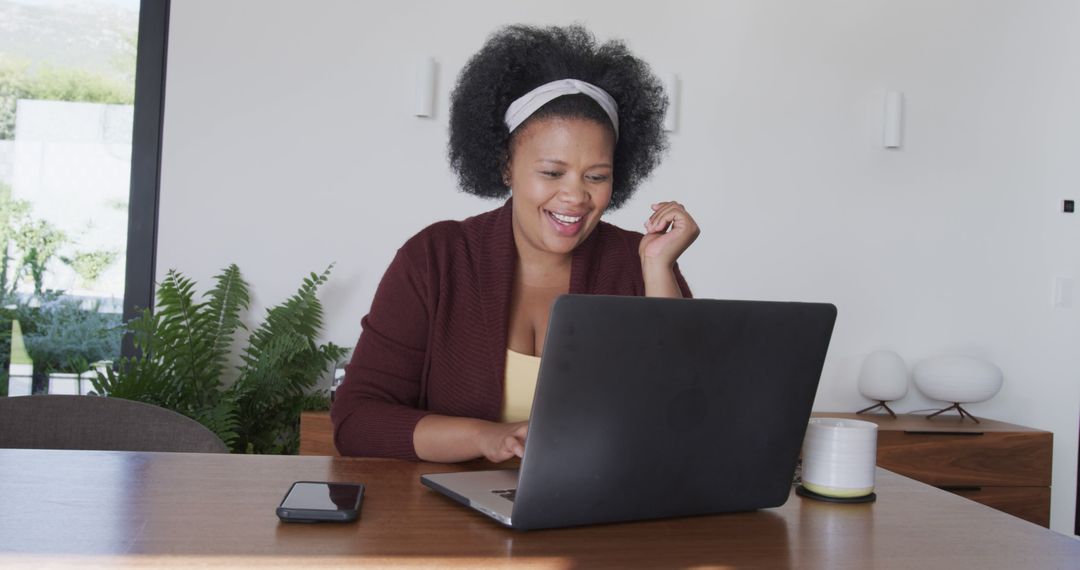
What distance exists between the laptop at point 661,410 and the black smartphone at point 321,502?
120mm

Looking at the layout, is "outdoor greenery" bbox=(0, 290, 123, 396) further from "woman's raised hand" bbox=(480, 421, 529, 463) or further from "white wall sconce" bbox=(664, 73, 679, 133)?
"woman's raised hand" bbox=(480, 421, 529, 463)

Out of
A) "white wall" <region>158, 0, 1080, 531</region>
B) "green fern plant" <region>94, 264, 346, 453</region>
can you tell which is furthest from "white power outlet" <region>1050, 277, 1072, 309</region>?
"green fern plant" <region>94, 264, 346, 453</region>

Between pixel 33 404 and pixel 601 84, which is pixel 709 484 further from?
pixel 33 404

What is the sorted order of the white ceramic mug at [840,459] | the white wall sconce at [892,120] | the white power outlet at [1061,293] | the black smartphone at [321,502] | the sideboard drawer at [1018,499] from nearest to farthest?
the black smartphone at [321,502], the white ceramic mug at [840,459], the sideboard drawer at [1018,499], the white wall sconce at [892,120], the white power outlet at [1061,293]

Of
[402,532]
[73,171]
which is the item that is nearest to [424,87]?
[73,171]

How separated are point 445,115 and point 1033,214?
246 centimetres

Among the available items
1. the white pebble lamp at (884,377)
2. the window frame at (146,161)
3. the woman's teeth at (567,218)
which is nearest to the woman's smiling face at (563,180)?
the woman's teeth at (567,218)

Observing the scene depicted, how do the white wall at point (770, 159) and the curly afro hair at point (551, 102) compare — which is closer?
the curly afro hair at point (551, 102)

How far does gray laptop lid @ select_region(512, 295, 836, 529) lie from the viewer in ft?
3.27

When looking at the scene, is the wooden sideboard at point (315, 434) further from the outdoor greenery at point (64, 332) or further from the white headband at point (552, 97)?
the white headband at point (552, 97)

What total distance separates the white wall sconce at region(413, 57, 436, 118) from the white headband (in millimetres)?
1701

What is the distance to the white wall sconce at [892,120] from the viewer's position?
390cm

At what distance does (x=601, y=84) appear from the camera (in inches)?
74.6

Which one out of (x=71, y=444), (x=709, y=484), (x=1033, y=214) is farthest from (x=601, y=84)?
(x=1033, y=214)
